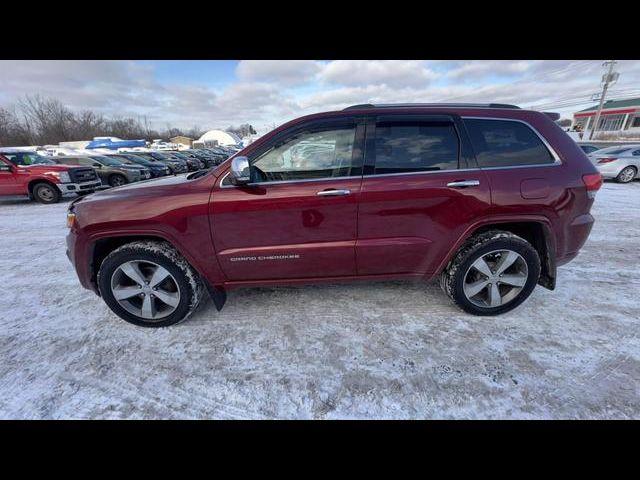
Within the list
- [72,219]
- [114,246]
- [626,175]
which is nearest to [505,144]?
[114,246]

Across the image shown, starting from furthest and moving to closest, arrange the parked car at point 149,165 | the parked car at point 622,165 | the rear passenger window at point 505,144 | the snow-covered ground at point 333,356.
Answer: the parked car at point 149,165
the parked car at point 622,165
the rear passenger window at point 505,144
the snow-covered ground at point 333,356

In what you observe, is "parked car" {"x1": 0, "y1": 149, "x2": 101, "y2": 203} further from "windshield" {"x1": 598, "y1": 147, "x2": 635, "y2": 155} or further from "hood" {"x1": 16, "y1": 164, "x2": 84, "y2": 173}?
"windshield" {"x1": 598, "y1": 147, "x2": 635, "y2": 155}

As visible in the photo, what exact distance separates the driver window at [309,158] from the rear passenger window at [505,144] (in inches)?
43.7

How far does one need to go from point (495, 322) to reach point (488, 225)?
90cm

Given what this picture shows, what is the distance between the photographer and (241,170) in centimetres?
227

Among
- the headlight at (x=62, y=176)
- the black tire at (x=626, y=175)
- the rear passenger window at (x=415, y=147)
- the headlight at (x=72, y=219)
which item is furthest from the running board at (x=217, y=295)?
the black tire at (x=626, y=175)

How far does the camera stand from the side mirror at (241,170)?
2.27m

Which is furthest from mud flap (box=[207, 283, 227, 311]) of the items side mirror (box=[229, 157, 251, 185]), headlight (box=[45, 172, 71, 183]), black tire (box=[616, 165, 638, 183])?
black tire (box=[616, 165, 638, 183])

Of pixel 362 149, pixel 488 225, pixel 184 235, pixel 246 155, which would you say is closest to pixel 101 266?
pixel 184 235

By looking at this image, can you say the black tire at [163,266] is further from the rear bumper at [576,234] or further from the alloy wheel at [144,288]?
the rear bumper at [576,234]

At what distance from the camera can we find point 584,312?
275 centimetres

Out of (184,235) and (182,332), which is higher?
(184,235)
